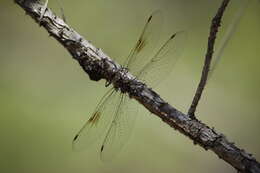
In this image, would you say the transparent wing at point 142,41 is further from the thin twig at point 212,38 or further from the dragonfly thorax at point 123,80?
the thin twig at point 212,38

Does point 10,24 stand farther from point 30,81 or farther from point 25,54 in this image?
point 30,81

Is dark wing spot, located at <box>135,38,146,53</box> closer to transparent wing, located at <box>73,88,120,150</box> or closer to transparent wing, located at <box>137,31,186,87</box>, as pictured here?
transparent wing, located at <box>137,31,186,87</box>

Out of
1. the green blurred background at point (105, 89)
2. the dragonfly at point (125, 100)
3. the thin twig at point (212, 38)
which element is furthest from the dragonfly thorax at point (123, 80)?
the green blurred background at point (105, 89)

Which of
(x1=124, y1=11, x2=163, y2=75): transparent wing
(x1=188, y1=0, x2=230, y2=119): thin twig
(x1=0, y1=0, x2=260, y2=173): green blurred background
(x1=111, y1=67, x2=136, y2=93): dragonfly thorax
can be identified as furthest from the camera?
(x1=0, y1=0, x2=260, y2=173): green blurred background

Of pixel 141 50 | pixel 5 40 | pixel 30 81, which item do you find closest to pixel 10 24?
pixel 5 40

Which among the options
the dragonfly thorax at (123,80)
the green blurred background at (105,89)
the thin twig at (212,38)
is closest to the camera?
the thin twig at (212,38)

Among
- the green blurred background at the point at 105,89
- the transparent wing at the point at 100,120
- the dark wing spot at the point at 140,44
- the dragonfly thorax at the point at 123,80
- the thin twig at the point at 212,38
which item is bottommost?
the transparent wing at the point at 100,120

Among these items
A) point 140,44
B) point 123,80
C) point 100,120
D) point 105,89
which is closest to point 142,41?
point 140,44

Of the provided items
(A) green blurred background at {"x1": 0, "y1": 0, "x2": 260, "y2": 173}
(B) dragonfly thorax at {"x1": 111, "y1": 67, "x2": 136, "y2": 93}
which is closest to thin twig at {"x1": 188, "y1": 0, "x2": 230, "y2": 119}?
(B) dragonfly thorax at {"x1": 111, "y1": 67, "x2": 136, "y2": 93}
